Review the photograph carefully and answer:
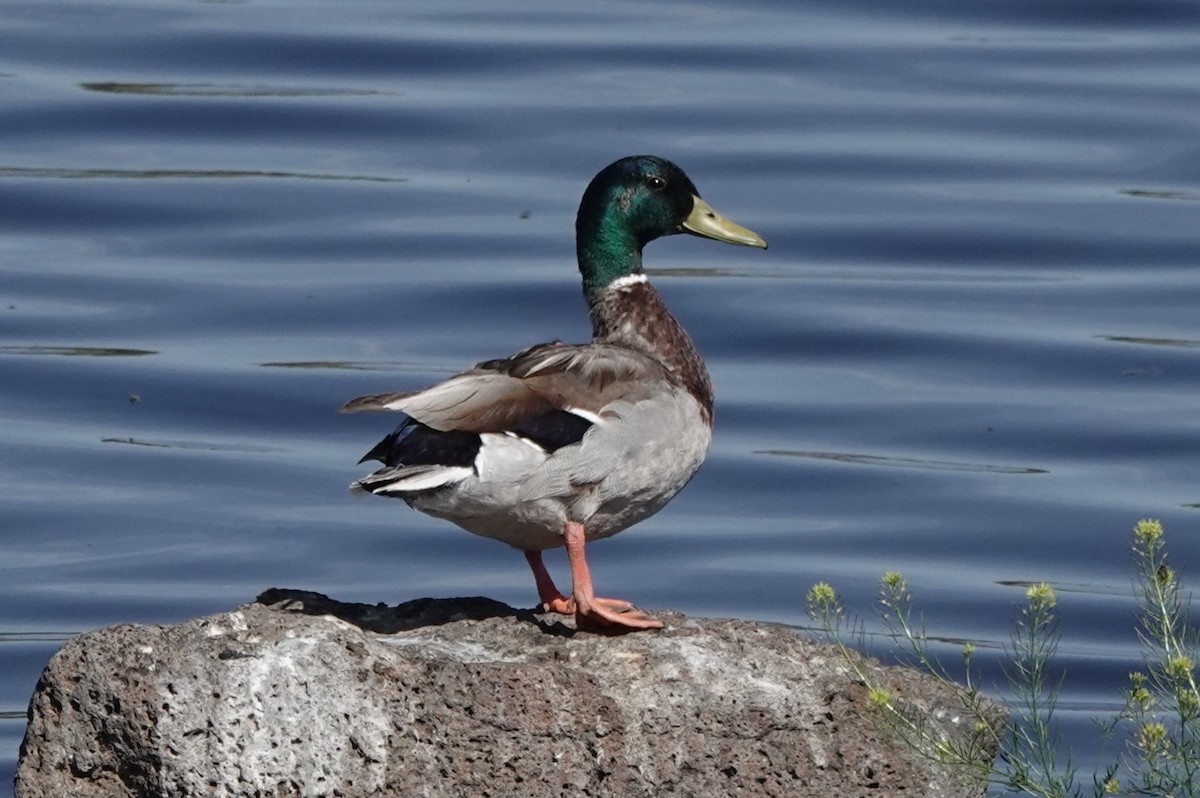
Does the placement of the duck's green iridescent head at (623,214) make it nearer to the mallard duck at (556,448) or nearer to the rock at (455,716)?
the mallard duck at (556,448)

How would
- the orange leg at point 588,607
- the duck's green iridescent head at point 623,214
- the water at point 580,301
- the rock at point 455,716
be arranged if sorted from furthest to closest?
the water at point 580,301 → the duck's green iridescent head at point 623,214 → the orange leg at point 588,607 → the rock at point 455,716

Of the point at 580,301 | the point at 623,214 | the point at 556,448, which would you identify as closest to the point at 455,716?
the point at 556,448

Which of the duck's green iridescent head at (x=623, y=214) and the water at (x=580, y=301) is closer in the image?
the duck's green iridescent head at (x=623, y=214)

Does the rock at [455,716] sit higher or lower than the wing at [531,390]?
lower

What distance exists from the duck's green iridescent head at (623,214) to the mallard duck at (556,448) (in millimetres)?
426

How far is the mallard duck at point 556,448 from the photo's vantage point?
7184 mm

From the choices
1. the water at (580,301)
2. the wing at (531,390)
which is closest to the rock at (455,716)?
the wing at (531,390)

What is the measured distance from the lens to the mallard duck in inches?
283

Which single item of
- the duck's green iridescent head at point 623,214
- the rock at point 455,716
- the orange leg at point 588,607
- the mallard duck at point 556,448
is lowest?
the rock at point 455,716

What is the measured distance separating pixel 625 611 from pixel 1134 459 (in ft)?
23.6

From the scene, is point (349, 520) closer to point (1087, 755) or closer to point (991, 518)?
point (991, 518)

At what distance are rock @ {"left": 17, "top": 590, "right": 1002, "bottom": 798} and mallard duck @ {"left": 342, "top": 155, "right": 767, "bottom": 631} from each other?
382 mm

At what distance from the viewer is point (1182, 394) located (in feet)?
48.4

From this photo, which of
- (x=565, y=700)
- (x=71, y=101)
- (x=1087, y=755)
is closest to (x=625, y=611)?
(x=565, y=700)
